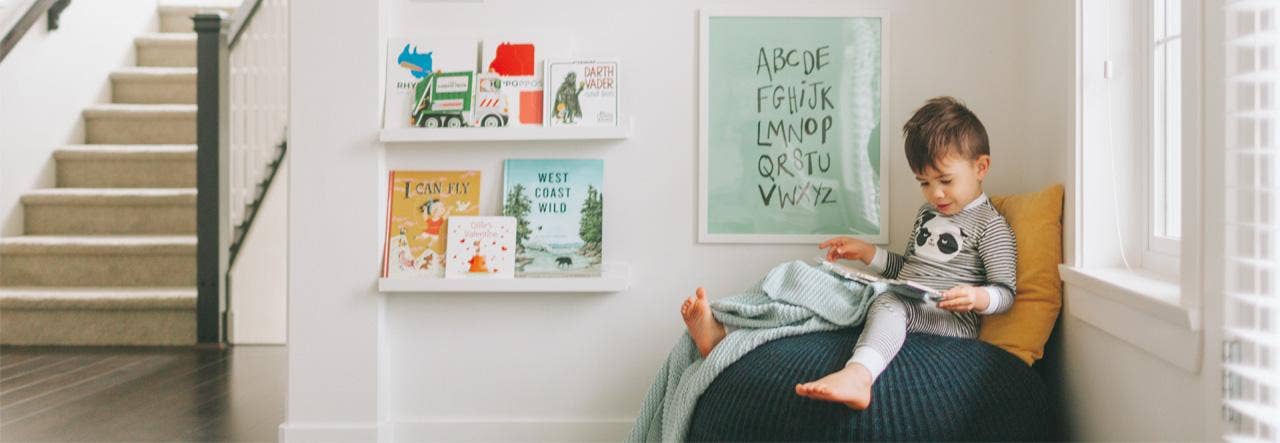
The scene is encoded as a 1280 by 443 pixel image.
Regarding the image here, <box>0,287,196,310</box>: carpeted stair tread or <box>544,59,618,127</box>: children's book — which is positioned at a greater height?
<box>544,59,618,127</box>: children's book

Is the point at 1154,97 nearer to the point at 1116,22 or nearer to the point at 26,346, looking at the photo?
the point at 1116,22

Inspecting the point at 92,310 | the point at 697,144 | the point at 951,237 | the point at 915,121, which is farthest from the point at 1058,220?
the point at 92,310

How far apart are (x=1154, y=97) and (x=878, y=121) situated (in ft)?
2.16

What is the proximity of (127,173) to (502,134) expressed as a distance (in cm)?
314

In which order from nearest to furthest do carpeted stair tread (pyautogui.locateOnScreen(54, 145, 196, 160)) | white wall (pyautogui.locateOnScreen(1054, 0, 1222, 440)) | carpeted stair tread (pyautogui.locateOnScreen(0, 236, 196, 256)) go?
white wall (pyautogui.locateOnScreen(1054, 0, 1222, 440))
carpeted stair tread (pyautogui.locateOnScreen(0, 236, 196, 256))
carpeted stair tread (pyautogui.locateOnScreen(54, 145, 196, 160))

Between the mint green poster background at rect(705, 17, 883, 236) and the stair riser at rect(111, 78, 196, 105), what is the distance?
363 centimetres

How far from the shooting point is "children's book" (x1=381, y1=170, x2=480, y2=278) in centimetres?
235

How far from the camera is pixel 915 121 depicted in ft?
6.61

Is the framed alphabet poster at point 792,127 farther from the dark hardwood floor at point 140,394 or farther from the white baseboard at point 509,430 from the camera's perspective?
the dark hardwood floor at point 140,394

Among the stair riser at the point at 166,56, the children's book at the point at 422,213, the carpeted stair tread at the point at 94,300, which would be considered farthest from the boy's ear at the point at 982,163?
the stair riser at the point at 166,56

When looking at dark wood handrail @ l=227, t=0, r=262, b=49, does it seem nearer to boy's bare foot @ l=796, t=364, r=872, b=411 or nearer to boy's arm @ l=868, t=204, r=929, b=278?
boy's arm @ l=868, t=204, r=929, b=278

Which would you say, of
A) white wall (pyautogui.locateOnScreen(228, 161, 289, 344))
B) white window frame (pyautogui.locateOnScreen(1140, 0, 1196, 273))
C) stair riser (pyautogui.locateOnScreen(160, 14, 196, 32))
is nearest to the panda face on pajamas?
white window frame (pyautogui.locateOnScreen(1140, 0, 1196, 273))

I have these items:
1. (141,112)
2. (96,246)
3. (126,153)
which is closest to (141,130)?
(141,112)

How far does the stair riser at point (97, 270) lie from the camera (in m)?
4.23
